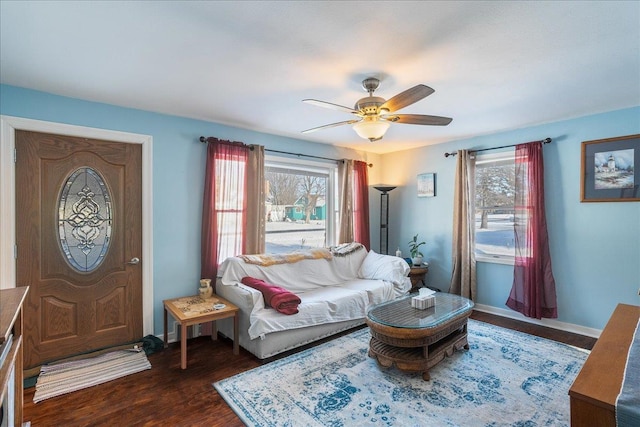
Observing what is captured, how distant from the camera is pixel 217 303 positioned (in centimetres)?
319

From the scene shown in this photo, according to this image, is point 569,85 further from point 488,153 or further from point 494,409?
point 494,409

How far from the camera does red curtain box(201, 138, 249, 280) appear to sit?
3.59 meters

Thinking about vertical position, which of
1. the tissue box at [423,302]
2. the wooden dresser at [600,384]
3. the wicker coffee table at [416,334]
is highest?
the wooden dresser at [600,384]

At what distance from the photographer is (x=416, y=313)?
2.85m

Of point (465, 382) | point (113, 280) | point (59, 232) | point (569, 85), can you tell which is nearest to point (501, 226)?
point (569, 85)

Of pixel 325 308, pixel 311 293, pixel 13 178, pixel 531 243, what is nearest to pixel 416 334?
→ pixel 325 308

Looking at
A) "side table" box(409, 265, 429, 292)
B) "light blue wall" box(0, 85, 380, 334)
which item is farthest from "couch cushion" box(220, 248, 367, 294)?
"side table" box(409, 265, 429, 292)

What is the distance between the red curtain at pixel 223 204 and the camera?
141 inches

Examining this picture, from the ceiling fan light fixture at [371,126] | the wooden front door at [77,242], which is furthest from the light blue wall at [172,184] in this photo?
the ceiling fan light fixture at [371,126]

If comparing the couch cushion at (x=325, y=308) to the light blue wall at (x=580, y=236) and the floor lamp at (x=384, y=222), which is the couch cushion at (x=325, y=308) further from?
the light blue wall at (x=580, y=236)

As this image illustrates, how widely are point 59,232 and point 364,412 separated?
2.98 m

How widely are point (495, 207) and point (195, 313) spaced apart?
12.7ft

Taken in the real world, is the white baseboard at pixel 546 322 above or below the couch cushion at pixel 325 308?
below

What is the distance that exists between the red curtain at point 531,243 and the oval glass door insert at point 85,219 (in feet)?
15.0
